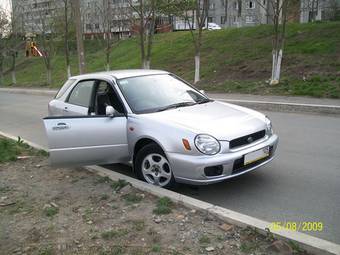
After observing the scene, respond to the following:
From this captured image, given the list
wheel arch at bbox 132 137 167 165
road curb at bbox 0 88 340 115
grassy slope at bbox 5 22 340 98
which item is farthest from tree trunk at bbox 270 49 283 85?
wheel arch at bbox 132 137 167 165

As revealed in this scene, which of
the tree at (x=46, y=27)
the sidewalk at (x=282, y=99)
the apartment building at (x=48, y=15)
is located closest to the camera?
the sidewalk at (x=282, y=99)

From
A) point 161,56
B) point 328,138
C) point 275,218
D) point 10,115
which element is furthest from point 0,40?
point 275,218

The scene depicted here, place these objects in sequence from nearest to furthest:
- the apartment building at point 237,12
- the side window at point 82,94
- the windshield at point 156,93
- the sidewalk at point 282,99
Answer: the windshield at point 156,93, the side window at point 82,94, the sidewalk at point 282,99, the apartment building at point 237,12

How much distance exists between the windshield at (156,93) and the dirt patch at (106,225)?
1115 mm

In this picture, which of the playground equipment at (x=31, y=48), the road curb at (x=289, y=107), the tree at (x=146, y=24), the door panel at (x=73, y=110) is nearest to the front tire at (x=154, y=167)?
the door panel at (x=73, y=110)

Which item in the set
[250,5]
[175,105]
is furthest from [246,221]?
[250,5]

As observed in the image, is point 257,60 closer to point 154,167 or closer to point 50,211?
point 154,167

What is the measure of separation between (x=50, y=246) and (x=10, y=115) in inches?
485

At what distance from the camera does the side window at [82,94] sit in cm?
653

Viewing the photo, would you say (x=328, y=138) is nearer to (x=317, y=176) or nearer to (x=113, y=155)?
(x=317, y=176)

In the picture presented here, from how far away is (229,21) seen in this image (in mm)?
65562

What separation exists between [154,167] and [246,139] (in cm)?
120

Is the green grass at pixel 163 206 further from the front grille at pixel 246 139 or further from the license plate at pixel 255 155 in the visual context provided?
the license plate at pixel 255 155

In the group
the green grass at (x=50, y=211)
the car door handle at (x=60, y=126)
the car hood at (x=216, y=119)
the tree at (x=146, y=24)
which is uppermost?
the tree at (x=146, y=24)
